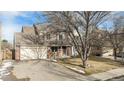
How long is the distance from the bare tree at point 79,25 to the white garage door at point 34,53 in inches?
26.5

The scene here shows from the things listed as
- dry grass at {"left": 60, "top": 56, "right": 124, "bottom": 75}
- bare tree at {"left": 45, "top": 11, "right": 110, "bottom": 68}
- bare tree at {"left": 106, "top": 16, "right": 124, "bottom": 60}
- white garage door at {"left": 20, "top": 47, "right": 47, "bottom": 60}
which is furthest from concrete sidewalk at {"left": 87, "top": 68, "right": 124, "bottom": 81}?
white garage door at {"left": 20, "top": 47, "right": 47, "bottom": 60}

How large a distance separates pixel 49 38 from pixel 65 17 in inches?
25.7

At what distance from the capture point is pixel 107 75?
17.8 feet

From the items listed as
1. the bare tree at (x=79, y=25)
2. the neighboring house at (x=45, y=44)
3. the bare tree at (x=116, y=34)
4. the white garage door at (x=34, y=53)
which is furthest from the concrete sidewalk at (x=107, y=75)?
the white garage door at (x=34, y=53)

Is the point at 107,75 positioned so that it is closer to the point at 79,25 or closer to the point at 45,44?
the point at 79,25

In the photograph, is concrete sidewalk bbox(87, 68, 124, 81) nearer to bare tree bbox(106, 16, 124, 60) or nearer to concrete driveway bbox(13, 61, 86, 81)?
concrete driveway bbox(13, 61, 86, 81)

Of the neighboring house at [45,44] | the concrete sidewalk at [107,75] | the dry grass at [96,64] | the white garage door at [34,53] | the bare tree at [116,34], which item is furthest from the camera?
the white garage door at [34,53]

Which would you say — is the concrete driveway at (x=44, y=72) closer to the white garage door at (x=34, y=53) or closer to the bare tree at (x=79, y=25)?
the white garage door at (x=34, y=53)

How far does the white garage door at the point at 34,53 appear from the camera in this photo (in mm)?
5798

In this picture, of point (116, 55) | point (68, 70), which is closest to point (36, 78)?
point (68, 70)

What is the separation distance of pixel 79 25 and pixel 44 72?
4.56 feet

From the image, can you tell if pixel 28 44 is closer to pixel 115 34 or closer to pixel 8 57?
pixel 8 57

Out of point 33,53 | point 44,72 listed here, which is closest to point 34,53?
point 33,53
